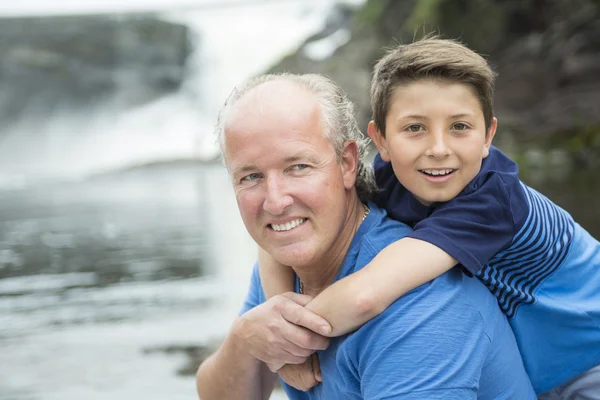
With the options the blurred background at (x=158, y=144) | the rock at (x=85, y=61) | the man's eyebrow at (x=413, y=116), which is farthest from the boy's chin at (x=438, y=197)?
the rock at (x=85, y=61)

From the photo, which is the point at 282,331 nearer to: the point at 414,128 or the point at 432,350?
the point at 432,350

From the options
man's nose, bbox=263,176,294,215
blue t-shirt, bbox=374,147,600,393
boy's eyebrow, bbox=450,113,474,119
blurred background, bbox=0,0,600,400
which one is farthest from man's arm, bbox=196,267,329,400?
blurred background, bbox=0,0,600,400

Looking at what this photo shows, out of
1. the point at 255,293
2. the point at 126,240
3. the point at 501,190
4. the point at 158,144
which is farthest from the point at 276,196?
the point at 158,144

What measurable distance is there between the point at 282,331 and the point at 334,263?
0.24 m

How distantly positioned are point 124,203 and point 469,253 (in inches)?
470

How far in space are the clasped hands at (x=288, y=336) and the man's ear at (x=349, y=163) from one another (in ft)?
1.08

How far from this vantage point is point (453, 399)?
1.69 m

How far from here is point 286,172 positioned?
1948 mm

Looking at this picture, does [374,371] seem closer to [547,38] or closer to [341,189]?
[341,189]

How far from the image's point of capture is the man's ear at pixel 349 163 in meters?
2.05

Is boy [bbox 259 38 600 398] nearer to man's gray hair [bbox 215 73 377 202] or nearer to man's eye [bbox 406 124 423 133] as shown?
man's eye [bbox 406 124 423 133]

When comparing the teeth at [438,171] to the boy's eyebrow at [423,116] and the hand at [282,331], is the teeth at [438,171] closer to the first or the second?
the boy's eyebrow at [423,116]

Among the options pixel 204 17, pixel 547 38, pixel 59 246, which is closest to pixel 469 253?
pixel 59 246

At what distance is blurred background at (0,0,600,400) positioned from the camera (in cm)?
553
